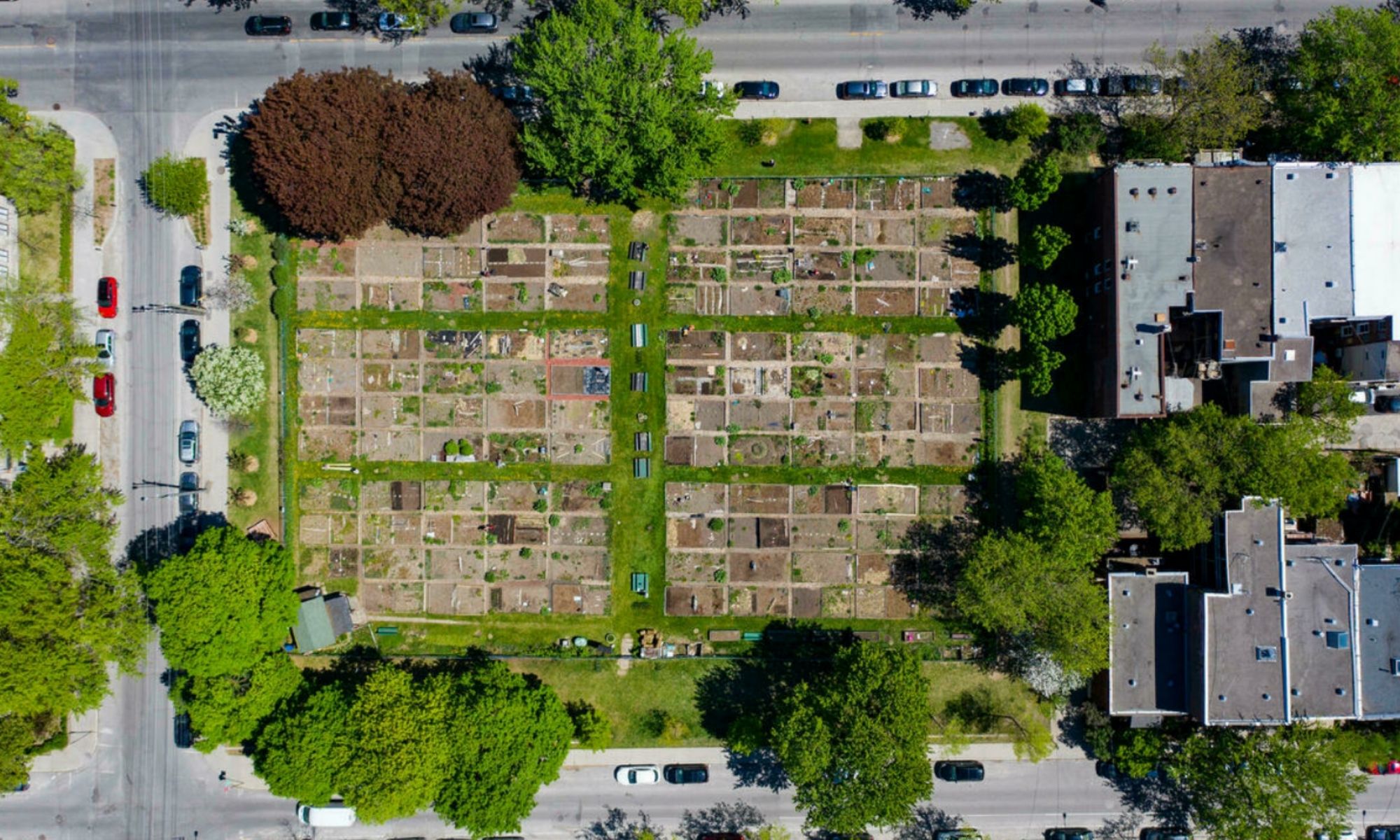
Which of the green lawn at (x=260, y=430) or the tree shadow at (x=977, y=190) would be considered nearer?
the tree shadow at (x=977, y=190)

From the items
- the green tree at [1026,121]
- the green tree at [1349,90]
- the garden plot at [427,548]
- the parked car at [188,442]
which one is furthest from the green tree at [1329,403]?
the parked car at [188,442]

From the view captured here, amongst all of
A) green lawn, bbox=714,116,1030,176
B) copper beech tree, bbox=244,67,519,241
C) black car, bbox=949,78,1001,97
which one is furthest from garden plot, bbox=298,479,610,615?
black car, bbox=949,78,1001,97

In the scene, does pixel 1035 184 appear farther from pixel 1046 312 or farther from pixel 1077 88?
pixel 1077 88

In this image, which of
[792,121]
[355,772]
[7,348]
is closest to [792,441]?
[792,121]

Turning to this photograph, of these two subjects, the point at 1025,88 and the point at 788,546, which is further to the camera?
the point at 788,546

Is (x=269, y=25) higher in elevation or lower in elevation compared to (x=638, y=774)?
higher

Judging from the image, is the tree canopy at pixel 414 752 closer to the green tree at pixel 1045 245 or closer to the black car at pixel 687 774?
the black car at pixel 687 774

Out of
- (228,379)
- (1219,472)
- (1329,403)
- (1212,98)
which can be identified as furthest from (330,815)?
(1212,98)
